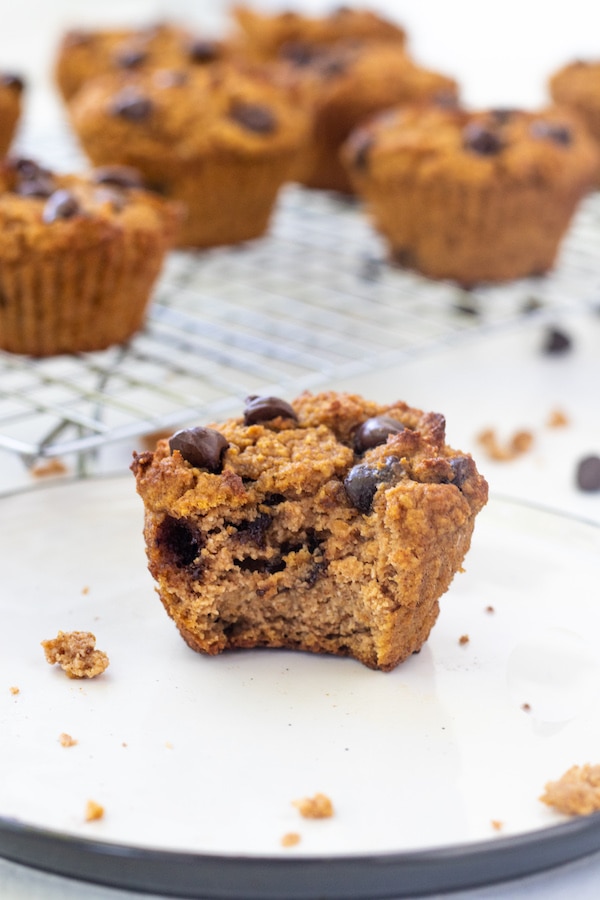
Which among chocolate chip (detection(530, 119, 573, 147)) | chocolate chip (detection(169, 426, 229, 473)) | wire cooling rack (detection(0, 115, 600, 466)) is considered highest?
chocolate chip (detection(530, 119, 573, 147))

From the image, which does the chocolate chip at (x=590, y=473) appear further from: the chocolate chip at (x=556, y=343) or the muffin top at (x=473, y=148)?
the muffin top at (x=473, y=148)

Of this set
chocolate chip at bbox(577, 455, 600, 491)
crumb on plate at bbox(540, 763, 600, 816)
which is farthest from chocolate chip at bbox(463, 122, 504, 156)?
crumb on plate at bbox(540, 763, 600, 816)

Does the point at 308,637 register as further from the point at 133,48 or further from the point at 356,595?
the point at 133,48

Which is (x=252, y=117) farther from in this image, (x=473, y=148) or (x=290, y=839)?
(x=290, y=839)

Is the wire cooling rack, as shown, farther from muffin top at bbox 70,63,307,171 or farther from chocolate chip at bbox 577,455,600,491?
chocolate chip at bbox 577,455,600,491

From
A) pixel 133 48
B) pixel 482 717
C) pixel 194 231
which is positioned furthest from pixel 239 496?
pixel 133 48

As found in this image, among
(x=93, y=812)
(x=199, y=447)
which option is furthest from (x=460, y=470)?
(x=93, y=812)
